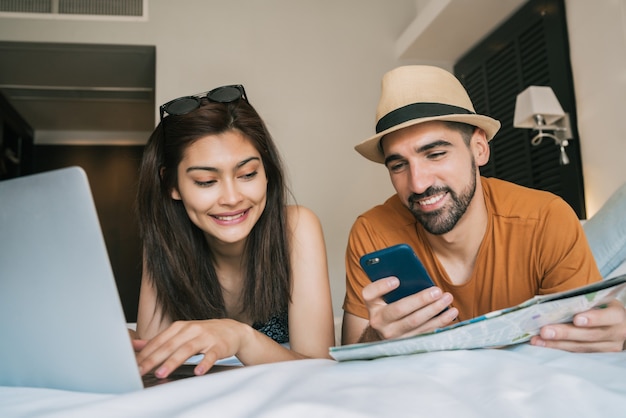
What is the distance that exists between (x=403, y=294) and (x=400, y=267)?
10 centimetres

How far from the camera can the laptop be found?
1.57 ft

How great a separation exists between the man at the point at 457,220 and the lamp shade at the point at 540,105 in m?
1.27

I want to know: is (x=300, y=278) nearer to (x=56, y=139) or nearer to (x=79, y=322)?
(x=79, y=322)

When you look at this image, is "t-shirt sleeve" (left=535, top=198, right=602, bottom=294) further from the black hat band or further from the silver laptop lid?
the silver laptop lid

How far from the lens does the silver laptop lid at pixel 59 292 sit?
48 centimetres

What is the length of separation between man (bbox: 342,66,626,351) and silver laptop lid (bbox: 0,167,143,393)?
756mm

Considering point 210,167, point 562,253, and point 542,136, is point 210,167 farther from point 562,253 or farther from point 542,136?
point 542,136

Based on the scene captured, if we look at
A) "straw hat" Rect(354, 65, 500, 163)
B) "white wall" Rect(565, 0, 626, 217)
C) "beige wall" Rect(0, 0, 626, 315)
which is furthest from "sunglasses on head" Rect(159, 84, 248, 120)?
"beige wall" Rect(0, 0, 626, 315)

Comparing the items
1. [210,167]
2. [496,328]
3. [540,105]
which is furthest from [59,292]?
[540,105]

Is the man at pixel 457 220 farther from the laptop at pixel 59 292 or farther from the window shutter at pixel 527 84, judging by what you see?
the window shutter at pixel 527 84

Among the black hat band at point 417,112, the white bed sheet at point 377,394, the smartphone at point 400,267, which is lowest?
the white bed sheet at point 377,394

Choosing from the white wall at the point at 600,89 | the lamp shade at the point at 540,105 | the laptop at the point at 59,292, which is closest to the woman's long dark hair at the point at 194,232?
the laptop at the point at 59,292

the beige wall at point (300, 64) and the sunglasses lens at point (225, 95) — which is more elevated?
the beige wall at point (300, 64)

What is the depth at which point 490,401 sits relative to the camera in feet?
1.58
